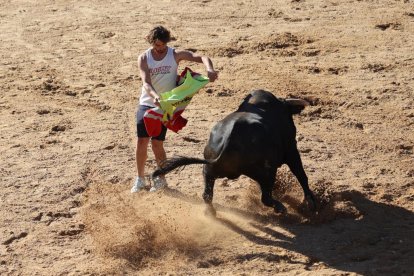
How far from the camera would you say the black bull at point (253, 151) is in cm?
726

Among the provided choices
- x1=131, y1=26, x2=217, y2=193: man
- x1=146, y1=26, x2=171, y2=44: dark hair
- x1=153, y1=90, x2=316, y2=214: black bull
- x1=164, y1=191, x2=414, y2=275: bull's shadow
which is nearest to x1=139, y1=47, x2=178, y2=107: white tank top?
x1=131, y1=26, x2=217, y2=193: man

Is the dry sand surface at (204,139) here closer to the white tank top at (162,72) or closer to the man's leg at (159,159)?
the man's leg at (159,159)

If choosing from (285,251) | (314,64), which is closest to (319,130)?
(314,64)

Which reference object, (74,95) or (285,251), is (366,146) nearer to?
(285,251)

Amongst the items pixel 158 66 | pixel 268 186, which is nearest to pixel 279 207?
pixel 268 186

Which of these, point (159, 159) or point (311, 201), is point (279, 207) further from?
point (159, 159)

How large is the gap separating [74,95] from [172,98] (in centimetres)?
386

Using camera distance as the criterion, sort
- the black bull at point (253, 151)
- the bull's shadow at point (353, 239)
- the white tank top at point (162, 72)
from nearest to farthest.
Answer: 1. the bull's shadow at point (353, 239)
2. the black bull at point (253, 151)
3. the white tank top at point (162, 72)

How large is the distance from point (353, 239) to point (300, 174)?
842mm

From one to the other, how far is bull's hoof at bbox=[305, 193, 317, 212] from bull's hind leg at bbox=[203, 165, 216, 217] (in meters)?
0.84

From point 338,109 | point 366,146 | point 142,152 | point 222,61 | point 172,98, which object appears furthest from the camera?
point 222,61

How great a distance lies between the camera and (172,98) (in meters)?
7.72

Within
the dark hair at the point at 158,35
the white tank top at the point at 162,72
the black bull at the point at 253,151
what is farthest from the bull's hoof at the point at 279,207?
the dark hair at the point at 158,35

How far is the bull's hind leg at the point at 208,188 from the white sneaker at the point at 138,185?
926 mm
